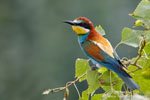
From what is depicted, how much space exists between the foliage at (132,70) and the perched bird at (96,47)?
0.20ft

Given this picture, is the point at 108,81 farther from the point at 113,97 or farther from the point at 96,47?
the point at 96,47

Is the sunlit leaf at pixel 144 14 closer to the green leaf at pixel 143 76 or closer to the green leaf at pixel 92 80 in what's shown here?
the green leaf at pixel 143 76

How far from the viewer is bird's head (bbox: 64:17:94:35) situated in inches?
62.9

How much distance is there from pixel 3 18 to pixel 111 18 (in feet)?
9.98

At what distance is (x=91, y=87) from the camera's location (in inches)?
50.0

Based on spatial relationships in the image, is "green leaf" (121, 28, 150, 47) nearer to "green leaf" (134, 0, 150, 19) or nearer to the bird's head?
"green leaf" (134, 0, 150, 19)

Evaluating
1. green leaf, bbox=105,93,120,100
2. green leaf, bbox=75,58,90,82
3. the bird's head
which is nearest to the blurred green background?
the bird's head

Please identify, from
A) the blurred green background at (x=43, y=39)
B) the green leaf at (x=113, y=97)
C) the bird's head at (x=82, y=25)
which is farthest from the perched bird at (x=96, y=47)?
the blurred green background at (x=43, y=39)

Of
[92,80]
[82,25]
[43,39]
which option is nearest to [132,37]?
[92,80]

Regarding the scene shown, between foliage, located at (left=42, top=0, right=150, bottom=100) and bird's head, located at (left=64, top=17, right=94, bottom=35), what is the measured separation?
26 centimetres

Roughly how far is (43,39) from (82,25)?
698 centimetres

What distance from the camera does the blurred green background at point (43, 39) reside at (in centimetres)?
704

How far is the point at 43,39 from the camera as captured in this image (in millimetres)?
8570

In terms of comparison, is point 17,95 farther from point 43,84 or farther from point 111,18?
point 111,18
